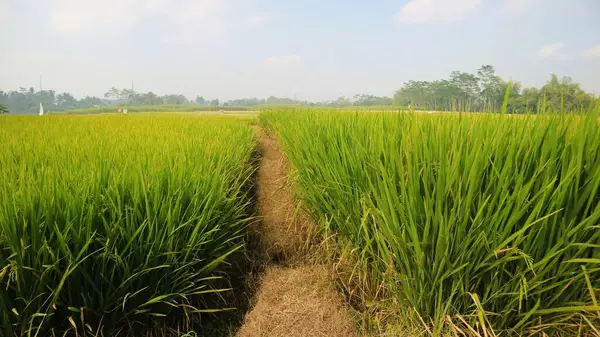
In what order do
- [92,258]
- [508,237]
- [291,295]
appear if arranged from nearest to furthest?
[508,237] → [92,258] → [291,295]

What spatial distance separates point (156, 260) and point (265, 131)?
9.83m

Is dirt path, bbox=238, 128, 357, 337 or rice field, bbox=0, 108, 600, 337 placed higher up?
rice field, bbox=0, 108, 600, 337

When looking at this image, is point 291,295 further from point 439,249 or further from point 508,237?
point 508,237

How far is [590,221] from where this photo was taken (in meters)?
1.22

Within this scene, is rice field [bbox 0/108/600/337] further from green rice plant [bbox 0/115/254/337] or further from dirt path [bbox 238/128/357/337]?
dirt path [bbox 238/128/357/337]

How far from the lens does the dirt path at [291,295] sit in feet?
5.57

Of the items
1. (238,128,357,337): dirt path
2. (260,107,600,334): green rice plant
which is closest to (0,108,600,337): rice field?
(260,107,600,334): green rice plant

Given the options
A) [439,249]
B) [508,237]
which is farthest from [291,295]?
[508,237]

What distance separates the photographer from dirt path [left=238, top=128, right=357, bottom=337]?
170 centimetres

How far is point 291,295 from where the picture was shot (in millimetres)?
2018

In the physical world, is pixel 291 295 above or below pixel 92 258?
below

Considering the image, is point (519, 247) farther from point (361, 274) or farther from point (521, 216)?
point (361, 274)

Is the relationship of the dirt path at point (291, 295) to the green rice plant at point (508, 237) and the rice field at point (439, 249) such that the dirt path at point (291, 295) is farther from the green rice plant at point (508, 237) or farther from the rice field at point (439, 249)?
the green rice plant at point (508, 237)

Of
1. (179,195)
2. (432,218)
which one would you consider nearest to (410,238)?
(432,218)
